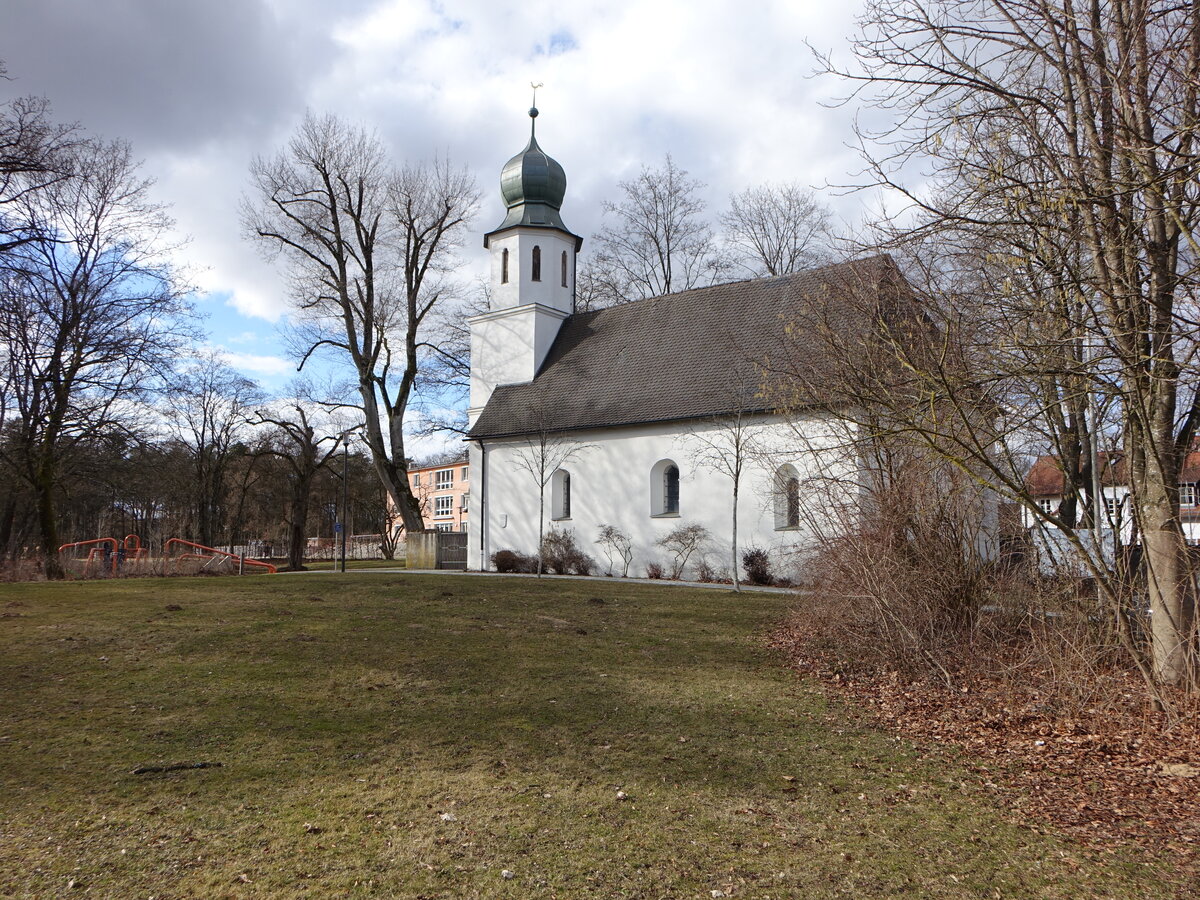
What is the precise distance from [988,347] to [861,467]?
3218 millimetres

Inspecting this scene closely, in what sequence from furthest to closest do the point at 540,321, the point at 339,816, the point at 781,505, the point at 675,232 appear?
the point at 675,232 < the point at 540,321 < the point at 781,505 < the point at 339,816

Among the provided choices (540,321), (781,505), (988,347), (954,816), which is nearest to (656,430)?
(781,505)

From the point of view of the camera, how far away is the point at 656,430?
22641 millimetres

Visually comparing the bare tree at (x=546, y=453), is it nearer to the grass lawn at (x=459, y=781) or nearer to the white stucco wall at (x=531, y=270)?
the white stucco wall at (x=531, y=270)

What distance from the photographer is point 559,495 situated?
25203 millimetres

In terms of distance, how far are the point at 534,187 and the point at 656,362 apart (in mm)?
9476

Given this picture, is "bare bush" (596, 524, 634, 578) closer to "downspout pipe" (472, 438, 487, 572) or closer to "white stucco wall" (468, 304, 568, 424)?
"downspout pipe" (472, 438, 487, 572)

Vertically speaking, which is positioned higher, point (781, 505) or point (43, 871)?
point (781, 505)

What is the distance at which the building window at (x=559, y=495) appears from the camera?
25.1m

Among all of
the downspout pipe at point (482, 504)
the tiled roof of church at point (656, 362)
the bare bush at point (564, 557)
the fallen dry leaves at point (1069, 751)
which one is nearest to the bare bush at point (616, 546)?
the bare bush at point (564, 557)

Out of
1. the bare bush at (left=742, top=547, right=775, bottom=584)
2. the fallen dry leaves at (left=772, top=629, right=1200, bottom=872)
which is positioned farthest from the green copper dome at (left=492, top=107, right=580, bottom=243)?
the fallen dry leaves at (left=772, top=629, right=1200, bottom=872)

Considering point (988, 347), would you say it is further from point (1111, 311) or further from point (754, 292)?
point (754, 292)

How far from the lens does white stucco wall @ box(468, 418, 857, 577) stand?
20.2 metres

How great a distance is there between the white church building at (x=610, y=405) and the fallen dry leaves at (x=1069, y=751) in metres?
9.09
